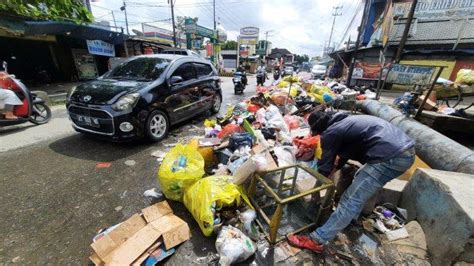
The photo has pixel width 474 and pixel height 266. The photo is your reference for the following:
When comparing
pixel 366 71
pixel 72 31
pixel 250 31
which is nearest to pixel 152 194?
pixel 72 31

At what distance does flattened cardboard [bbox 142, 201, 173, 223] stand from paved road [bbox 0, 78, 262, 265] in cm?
17

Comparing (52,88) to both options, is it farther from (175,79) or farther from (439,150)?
(439,150)

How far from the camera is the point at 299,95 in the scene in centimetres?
728

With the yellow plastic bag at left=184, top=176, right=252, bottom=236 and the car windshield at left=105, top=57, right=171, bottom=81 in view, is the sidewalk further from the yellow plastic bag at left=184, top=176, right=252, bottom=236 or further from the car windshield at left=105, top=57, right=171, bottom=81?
the yellow plastic bag at left=184, top=176, right=252, bottom=236

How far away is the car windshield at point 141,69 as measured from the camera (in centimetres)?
429

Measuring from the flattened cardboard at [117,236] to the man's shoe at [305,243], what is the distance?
151 cm

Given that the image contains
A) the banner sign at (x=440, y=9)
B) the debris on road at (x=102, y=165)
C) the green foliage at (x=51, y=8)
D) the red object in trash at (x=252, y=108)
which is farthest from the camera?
the banner sign at (x=440, y=9)

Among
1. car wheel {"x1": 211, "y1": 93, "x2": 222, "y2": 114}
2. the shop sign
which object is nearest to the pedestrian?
car wheel {"x1": 211, "y1": 93, "x2": 222, "y2": 114}

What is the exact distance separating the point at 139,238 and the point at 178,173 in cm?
74

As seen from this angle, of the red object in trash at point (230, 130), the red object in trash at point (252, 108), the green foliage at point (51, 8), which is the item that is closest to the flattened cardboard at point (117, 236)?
the red object in trash at point (230, 130)

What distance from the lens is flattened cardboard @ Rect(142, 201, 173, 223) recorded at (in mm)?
2203

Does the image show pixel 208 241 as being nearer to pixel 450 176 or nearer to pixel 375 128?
pixel 375 128

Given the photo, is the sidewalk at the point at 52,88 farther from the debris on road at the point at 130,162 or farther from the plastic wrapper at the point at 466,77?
the plastic wrapper at the point at 466,77

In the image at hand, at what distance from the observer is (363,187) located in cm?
200
